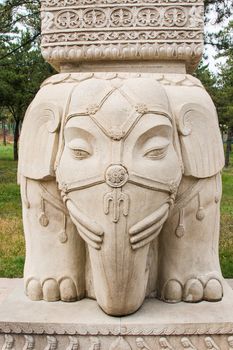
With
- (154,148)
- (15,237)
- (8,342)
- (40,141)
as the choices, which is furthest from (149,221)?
(15,237)

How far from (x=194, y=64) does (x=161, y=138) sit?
585mm

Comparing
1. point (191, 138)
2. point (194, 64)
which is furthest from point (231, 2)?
point (191, 138)

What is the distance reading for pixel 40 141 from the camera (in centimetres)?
203

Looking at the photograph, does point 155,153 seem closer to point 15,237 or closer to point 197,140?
point 197,140

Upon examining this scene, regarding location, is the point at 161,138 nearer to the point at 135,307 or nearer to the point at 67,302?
the point at 135,307

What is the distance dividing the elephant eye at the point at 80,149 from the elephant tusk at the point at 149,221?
32 cm

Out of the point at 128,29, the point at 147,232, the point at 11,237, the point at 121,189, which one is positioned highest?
the point at 128,29

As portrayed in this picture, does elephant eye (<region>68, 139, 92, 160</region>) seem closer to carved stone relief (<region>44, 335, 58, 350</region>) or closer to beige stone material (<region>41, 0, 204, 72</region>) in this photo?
beige stone material (<region>41, 0, 204, 72</region>)

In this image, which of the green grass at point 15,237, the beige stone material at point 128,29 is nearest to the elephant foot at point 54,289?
the beige stone material at point 128,29

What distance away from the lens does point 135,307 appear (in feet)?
6.24

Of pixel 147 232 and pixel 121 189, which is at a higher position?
pixel 121 189

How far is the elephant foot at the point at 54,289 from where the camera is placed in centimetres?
206

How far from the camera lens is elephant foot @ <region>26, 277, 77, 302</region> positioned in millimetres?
2064

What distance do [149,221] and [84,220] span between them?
0.78 ft
